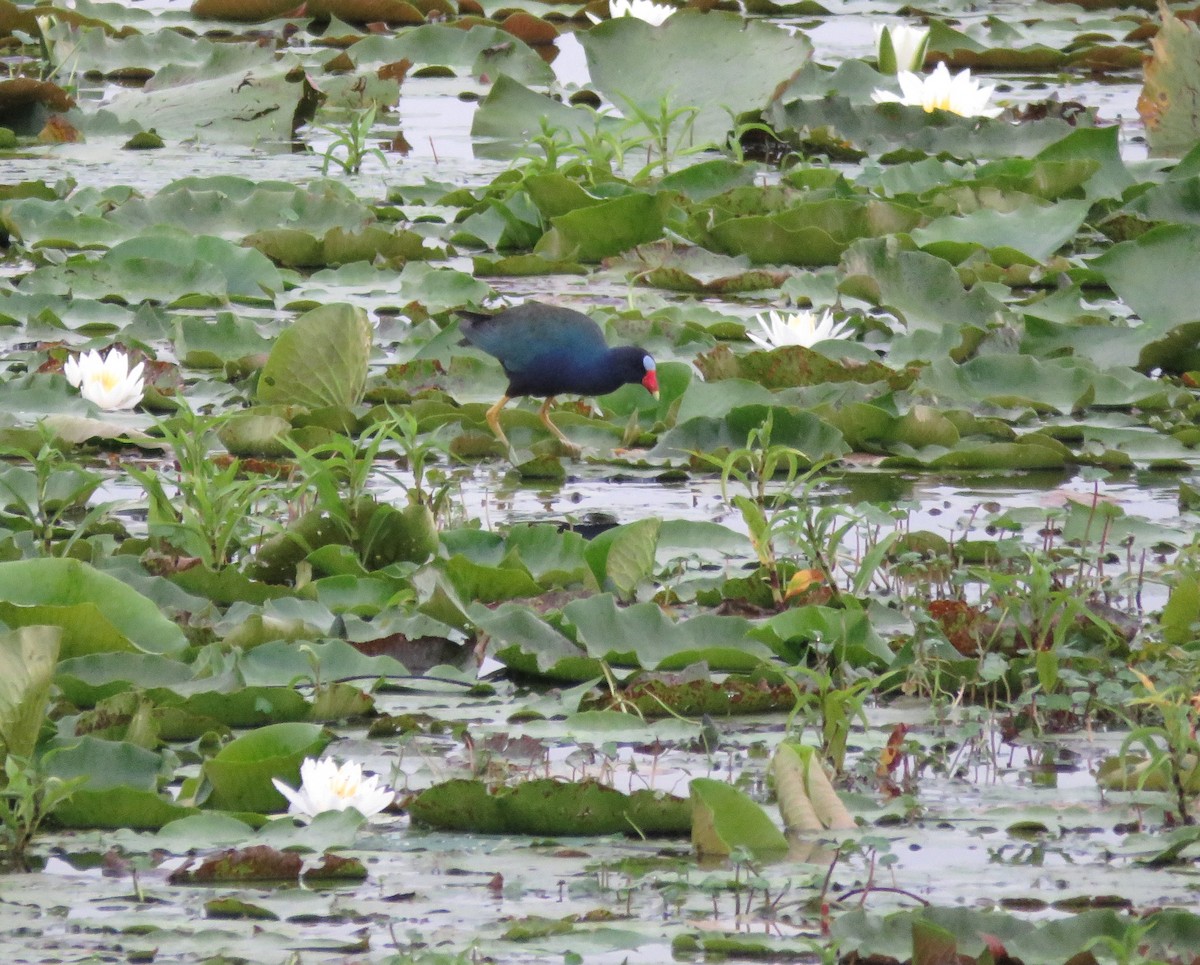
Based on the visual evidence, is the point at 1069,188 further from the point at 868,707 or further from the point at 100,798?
the point at 100,798

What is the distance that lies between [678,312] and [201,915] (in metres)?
3.72

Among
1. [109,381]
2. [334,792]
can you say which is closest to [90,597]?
[334,792]

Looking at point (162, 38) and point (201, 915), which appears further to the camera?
point (162, 38)

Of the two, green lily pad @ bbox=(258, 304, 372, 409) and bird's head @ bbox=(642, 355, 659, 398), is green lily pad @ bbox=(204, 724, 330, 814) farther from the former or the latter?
bird's head @ bbox=(642, 355, 659, 398)

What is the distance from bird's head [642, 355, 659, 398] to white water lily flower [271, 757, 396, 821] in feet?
7.92

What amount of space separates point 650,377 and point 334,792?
8.18 feet

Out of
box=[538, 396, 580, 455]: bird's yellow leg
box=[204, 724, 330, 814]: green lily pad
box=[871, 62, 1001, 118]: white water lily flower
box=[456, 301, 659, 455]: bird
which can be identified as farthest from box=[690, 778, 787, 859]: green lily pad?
box=[871, 62, 1001, 118]: white water lily flower

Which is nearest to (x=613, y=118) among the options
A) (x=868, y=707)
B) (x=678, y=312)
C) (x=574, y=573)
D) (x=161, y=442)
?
(x=678, y=312)

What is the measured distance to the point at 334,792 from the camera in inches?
109

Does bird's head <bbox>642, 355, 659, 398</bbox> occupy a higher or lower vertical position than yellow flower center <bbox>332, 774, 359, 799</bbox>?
lower

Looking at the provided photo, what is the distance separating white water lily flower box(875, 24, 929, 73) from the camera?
9.23 metres

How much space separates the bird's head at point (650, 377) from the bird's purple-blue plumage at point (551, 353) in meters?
0.09

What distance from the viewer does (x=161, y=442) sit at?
14.9ft

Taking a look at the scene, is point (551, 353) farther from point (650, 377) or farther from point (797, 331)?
point (797, 331)
